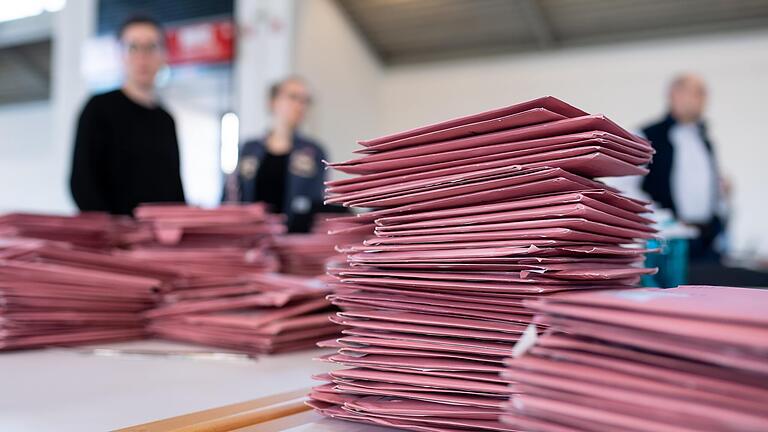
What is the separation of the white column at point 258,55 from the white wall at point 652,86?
4.79ft

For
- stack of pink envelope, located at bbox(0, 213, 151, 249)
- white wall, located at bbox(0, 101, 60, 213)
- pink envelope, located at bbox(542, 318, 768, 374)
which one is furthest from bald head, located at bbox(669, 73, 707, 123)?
white wall, located at bbox(0, 101, 60, 213)

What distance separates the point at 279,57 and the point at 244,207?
14.4ft

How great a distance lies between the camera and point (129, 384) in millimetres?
987

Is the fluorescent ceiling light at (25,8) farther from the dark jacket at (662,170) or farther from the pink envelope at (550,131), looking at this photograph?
the pink envelope at (550,131)

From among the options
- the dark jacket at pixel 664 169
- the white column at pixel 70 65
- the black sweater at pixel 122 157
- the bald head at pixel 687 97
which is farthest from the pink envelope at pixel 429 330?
the white column at pixel 70 65

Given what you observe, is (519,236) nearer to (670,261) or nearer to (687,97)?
(670,261)

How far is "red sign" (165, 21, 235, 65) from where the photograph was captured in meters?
5.90

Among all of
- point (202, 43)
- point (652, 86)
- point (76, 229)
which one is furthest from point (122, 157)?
point (652, 86)

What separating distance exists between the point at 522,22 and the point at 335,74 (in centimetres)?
191

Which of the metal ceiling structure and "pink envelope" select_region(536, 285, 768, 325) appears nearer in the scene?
"pink envelope" select_region(536, 285, 768, 325)

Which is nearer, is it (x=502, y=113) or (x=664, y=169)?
(x=502, y=113)

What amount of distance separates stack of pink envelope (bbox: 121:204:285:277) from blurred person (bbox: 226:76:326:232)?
4.48ft

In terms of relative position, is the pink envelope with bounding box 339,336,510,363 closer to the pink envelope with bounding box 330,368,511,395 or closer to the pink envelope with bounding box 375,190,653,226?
the pink envelope with bounding box 330,368,511,395

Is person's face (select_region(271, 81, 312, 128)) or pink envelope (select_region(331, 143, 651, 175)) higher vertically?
person's face (select_region(271, 81, 312, 128))
